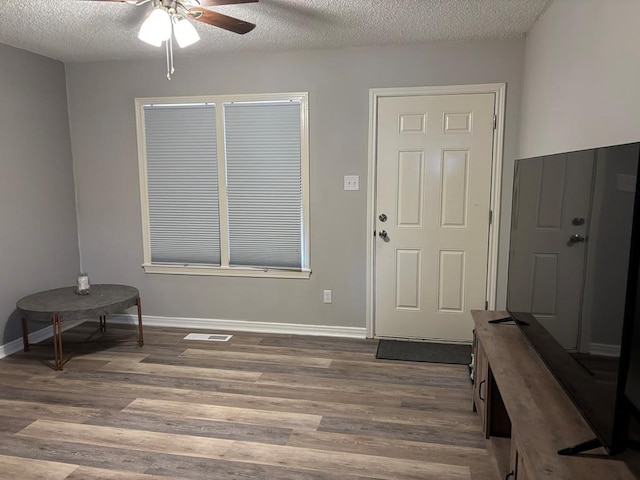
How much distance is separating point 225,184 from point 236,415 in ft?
6.62

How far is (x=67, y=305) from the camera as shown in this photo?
334 centimetres

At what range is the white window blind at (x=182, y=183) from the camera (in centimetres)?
395

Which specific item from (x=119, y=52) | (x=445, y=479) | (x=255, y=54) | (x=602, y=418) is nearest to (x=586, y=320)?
(x=602, y=418)

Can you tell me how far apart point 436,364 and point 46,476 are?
2475 mm

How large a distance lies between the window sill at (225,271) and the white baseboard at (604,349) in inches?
106

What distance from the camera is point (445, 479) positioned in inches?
80.9

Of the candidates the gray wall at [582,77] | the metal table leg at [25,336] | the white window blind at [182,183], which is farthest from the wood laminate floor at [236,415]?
the gray wall at [582,77]

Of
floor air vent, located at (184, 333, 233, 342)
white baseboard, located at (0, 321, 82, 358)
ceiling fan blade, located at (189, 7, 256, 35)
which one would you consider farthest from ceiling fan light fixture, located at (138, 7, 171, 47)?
white baseboard, located at (0, 321, 82, 358)

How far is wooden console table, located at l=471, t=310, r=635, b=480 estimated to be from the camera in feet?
4.11

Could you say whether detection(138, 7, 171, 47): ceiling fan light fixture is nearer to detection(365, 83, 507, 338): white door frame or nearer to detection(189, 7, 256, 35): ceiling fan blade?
detection(189, 7, 256, 35): ceiling fan blade

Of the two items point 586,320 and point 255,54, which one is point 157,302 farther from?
point 586,320

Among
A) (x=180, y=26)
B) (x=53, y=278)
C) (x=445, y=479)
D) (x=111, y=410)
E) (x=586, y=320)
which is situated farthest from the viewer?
(x=53, y=278)

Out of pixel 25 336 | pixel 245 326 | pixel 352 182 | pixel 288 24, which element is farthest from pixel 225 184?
pixel 25 336

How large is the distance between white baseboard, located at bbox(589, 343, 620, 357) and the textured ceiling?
7.10ft
